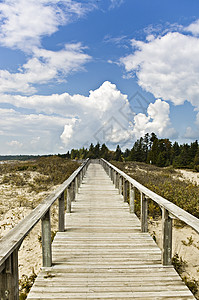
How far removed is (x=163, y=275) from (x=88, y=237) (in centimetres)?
174

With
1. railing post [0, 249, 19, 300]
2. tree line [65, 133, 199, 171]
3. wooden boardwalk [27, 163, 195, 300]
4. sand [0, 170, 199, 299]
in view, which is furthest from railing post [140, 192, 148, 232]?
tree line [65, 133, 199, 171]

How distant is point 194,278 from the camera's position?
3.51 m

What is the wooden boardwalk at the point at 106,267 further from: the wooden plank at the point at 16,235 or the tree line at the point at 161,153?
the tree line at the point at 161,153

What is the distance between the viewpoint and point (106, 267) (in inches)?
135

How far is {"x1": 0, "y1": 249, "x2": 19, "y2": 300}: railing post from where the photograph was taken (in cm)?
183

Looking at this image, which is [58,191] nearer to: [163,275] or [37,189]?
[163,275]

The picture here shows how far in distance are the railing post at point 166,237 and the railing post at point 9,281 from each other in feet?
7.36

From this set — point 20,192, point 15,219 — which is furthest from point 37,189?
point 15,219

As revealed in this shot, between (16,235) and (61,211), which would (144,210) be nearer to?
(61,211)

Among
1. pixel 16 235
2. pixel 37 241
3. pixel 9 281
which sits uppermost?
pixel 16 235

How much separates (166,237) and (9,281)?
234cm

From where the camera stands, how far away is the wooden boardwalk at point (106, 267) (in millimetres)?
2867

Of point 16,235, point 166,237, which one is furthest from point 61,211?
point 16,235

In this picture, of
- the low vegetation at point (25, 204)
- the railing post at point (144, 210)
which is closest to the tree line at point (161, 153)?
the low vegetation at point (25, 204)
